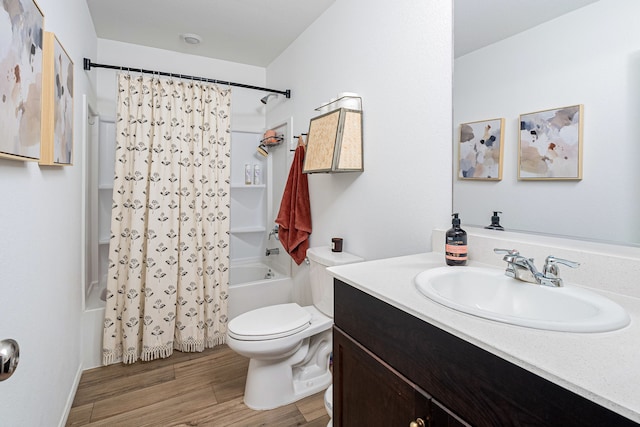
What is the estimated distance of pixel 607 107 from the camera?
90cm

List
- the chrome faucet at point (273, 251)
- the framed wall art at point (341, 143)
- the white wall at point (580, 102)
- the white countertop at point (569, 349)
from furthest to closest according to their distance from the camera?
the chrome faucet at point (273, 251) < the framed wall art at point (341, 143) < the white wall at point (580, 102) < the white countertop at point (569, 349)

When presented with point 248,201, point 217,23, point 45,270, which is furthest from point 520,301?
point 248,201

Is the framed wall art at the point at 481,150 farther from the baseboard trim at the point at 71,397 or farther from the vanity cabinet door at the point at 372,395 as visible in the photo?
the baseboard trim at the point at 71,397

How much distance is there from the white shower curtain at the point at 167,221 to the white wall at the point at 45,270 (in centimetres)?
23

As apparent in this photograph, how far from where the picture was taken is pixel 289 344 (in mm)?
1665

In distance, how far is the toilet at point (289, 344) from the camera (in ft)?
5.37

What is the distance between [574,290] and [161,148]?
2345 mm

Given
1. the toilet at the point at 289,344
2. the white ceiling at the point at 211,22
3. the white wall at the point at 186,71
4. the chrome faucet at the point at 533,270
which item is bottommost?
the toilet at the point at 289,344

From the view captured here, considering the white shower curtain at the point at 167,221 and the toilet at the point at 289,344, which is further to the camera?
the white shower curtain at the point at 167,221

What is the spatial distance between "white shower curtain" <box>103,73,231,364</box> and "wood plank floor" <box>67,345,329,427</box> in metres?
0.18

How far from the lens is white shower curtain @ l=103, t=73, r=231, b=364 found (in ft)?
7.04

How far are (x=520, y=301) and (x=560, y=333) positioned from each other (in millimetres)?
324

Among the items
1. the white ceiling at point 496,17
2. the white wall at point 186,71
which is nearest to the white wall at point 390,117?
the white ceiling at point 496,17

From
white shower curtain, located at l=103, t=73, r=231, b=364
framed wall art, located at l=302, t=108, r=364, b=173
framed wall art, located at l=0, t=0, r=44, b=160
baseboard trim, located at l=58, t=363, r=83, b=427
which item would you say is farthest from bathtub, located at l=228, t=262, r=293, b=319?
framed wall art, located at l=0, t=0, r=44, b=160
